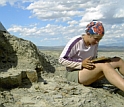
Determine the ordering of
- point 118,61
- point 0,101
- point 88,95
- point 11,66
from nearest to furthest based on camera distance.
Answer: point 0,101
point 88,95
point 118,61
point 11,66

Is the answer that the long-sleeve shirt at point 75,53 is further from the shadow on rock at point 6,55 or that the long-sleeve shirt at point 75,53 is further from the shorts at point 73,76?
the shadow on rock at point 6,55

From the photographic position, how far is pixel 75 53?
5062 millimetres

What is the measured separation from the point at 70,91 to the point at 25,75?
859 mm

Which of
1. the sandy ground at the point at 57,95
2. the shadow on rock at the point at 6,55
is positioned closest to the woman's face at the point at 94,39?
the sandy ground at the point at 57,95

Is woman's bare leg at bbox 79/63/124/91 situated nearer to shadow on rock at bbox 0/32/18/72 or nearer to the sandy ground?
the sandy ground

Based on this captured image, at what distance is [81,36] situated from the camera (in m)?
5.08

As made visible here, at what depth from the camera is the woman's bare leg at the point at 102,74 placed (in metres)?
4.39

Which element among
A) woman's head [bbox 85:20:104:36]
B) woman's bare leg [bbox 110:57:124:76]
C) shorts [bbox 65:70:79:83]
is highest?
woman's head [bbox 85:20:104:36]

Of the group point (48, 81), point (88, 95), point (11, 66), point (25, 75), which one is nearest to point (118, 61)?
point (88, 95)

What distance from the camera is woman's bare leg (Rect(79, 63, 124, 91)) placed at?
173 inches

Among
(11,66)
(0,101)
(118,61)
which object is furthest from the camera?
(11,66)

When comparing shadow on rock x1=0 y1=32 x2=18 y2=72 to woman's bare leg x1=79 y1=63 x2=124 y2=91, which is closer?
woman's bare leg x1=79 y1=63 x2=124 y2=91

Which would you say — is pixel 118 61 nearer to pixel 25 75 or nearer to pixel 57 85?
pixel 57 85

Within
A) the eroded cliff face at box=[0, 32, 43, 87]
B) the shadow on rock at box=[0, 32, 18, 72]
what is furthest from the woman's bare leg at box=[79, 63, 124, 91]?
the shadow on rock at box=[0, 32, 18, 72]
